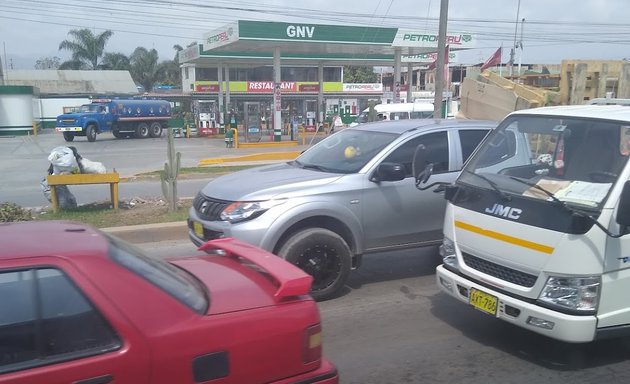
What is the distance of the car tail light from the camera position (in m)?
2.89

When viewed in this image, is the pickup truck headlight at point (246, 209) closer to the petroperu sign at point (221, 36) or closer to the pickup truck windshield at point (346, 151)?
the pickup truck windshield at point (346, 151)

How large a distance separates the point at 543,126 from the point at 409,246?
6.74ft

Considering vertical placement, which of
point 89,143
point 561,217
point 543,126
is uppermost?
point 543,126

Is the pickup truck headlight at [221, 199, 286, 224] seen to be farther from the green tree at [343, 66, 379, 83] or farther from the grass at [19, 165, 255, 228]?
the green tree at [343, 66, 379, 83]

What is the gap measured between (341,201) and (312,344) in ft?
9.86

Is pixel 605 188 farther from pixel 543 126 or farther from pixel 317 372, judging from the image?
pixel 317 372

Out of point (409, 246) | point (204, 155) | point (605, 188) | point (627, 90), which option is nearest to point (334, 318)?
point (409, 246)

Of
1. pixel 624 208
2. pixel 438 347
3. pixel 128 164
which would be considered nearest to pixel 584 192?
pixel 624 208

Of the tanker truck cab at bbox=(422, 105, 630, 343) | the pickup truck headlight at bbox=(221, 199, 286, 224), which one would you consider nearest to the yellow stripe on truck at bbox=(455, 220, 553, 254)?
the tanker truck cab at bbox=(422, 105, 630, 343)

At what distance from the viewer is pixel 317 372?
2920mm

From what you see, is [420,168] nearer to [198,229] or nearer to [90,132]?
[198,229]

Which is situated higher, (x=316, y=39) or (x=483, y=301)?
(x=316, y=39)

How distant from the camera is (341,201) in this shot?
5.84 meters

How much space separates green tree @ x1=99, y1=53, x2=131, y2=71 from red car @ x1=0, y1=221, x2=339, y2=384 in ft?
217
